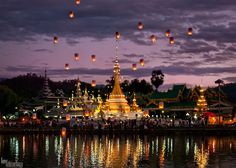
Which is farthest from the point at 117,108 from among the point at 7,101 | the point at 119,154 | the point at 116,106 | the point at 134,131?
the point at 119,154

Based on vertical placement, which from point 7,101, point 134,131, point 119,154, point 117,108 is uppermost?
point 7,101

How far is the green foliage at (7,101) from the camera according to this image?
79.1m

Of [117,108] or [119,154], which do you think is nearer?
[119,154]

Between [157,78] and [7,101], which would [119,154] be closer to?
[7,101]

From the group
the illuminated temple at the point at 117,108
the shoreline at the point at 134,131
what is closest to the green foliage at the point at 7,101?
the illuminated temple at the point at 117,108

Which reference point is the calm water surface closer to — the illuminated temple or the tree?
the illuminated temple

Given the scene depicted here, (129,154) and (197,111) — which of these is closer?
(129,154)

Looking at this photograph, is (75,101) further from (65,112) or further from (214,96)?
(214,96)

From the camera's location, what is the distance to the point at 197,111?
75250mm

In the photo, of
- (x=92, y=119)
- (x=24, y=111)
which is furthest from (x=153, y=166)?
(x=24, y=111)

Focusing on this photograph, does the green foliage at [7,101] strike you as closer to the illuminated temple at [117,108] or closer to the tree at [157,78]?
the illuminated temple at [117,108]

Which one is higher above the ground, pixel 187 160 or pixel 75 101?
pixel 75 101

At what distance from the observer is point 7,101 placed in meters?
→ 79.6

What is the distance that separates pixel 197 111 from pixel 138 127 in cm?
1560
